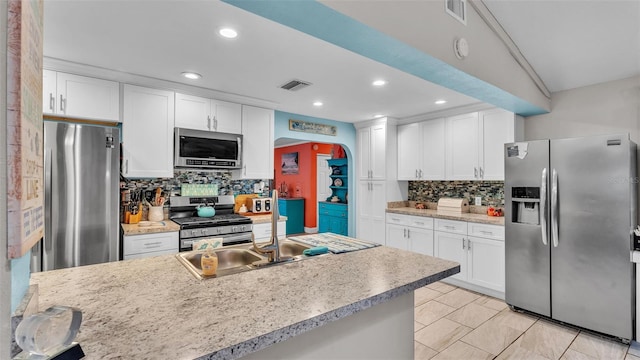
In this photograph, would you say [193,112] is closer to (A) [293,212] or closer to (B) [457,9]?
(B) [457,9]

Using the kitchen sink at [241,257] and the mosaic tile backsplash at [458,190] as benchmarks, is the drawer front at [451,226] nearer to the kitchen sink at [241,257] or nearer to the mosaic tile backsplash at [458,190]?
the mosaic tile backsplash at [458,190]

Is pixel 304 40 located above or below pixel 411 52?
above

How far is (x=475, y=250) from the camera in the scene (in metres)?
3.76

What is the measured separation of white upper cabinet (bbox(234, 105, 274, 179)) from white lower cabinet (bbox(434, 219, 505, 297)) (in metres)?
2.43

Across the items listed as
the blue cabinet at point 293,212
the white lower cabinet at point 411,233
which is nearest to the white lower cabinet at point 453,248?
the white lower cabinet at point 411,233

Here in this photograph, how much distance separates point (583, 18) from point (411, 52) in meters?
1.52

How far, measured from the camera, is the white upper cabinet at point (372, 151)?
498 centimetres

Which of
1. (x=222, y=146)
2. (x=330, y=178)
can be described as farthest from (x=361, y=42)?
(x=330, y=178)

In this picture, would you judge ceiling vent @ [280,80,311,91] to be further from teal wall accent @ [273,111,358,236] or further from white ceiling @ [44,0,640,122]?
teal wall accent @ [273,111,358,236]

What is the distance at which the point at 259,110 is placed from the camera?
399 cm

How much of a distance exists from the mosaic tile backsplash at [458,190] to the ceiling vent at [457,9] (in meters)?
2.72

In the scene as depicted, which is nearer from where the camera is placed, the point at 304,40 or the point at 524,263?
the point at 304,40

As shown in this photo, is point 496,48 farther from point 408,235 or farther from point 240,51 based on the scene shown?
point 408,235

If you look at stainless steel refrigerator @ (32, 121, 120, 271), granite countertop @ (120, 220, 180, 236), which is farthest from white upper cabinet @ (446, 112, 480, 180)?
stainless steel refrigerator @ (32, 121, 120, 271)
